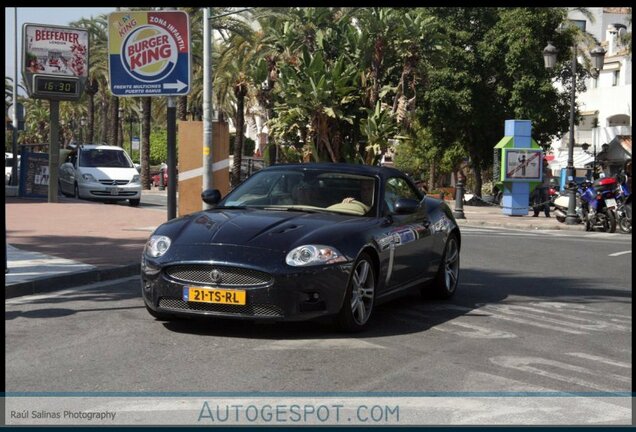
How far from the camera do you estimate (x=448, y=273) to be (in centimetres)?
1053

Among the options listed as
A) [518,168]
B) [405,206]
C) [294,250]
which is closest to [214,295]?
[294,250]

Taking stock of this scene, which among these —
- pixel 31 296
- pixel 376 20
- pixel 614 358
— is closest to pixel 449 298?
pixel 614 358

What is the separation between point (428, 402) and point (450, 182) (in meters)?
67.6

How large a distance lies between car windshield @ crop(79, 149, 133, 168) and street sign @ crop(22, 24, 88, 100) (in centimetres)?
311

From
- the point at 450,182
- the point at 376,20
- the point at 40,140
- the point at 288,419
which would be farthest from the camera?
the point at 40,140

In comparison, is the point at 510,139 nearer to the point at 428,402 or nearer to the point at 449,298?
the point at 449,298

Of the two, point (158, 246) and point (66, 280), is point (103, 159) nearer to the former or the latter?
point (66, 280)

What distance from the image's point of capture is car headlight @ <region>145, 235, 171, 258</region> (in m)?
8.17

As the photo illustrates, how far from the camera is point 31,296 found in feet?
33.2

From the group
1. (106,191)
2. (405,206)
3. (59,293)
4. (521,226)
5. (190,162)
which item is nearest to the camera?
(405,206)

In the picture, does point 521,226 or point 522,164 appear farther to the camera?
point 522,164

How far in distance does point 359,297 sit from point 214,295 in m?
1.29

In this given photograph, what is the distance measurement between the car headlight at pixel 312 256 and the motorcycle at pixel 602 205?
17.0m

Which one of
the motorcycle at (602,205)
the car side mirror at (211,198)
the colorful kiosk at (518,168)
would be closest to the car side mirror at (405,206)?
the car side mirror at (211,198)
